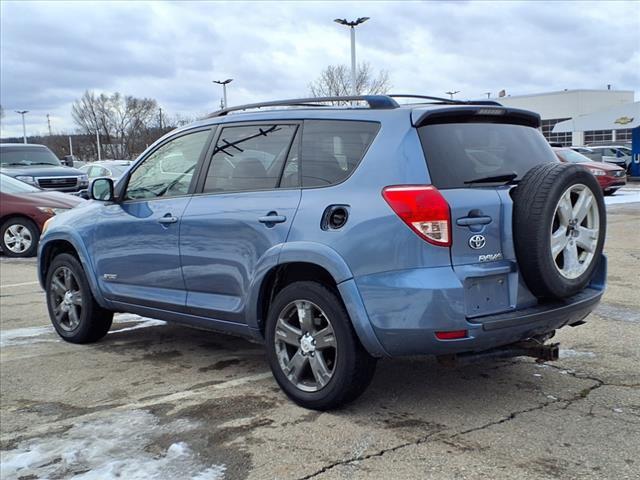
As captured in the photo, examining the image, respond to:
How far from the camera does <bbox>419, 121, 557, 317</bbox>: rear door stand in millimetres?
3504

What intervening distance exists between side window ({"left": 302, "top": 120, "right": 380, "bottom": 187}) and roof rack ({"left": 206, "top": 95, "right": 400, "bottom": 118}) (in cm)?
16

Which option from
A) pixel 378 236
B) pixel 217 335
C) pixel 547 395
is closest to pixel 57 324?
pixel 217 335

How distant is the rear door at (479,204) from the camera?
11.5 feet

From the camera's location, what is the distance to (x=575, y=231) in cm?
383

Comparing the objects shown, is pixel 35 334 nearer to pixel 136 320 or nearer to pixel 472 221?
pixel 136 320

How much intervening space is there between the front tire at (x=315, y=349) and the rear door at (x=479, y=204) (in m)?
0.71

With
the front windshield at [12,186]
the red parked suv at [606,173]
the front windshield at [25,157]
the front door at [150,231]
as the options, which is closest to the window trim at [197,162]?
the front door at [150,231]

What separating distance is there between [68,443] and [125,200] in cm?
217

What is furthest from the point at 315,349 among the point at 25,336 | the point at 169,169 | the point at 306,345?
the point at 25,336

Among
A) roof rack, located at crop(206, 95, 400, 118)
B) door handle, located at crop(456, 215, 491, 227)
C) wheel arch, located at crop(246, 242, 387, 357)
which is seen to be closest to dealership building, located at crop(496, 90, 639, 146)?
roof rack, located at crop(206, 95, 400, 118)

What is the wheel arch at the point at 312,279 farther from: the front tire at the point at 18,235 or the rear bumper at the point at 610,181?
the rear bumper at the point at 610,181

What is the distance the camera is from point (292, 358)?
407 centimetres

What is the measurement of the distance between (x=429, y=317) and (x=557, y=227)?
93 cm

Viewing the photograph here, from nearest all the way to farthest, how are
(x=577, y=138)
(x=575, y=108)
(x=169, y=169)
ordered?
(x=169, y=169), (x=577, y=138), (x=575, y=108)
